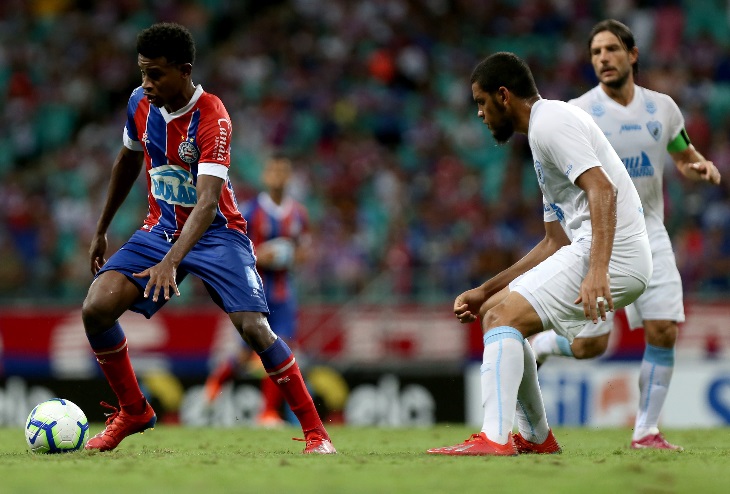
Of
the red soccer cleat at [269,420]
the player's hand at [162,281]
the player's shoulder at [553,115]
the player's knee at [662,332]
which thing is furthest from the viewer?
the red soccer cleat at [269,420]

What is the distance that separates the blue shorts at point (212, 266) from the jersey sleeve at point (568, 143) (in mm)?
1797

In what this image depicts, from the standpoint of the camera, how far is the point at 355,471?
502 centimetres

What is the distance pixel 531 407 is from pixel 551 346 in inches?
52.5

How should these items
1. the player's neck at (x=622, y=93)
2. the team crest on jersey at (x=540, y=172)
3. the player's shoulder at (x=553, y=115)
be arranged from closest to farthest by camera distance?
the player's shoulder at (x=553, y=115) < the team crest on jersey at (x=540, y=172) < the player's neck at (x=622, y=93)

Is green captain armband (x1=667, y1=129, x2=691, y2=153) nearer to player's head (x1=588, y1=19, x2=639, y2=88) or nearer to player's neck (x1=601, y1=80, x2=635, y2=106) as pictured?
player's neck (x1=601, y1=80, x2=635, y2=106)

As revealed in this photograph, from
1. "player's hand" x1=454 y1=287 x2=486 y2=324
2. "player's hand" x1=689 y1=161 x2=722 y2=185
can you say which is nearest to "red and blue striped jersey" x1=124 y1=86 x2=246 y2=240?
"player's hand" x1=454 y1=287 x2=486 y2=324

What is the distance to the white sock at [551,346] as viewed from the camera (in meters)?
7.25

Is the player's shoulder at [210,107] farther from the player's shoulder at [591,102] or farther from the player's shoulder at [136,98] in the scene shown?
the player's shoulder at [591,102]

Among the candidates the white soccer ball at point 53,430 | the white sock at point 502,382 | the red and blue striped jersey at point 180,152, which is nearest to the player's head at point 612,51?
the white sock at point 502,382

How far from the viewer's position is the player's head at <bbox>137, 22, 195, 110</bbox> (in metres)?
6.06

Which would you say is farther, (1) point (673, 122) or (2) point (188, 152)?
(1) point (673, 122)

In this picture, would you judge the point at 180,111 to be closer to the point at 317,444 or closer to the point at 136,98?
the point at 136,98

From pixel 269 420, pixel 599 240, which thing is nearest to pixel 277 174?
pixel 269 420

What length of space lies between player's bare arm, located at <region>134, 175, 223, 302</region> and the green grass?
885 millimetres
